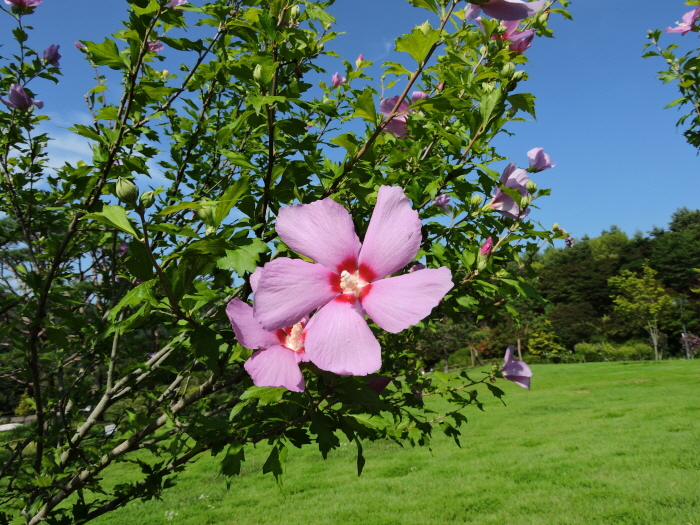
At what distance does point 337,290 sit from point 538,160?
1.53 m

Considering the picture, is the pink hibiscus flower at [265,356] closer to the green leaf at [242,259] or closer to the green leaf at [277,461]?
the green leaf at [242,259]

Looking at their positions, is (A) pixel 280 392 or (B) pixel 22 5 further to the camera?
(B) pixel 22 5

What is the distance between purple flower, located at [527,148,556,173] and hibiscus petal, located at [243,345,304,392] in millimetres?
1572

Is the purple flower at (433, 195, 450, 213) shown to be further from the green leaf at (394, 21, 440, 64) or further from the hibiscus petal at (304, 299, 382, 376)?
the hibiscus petal at (304, 299, 382, 376)

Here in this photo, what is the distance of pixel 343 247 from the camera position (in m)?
0.88

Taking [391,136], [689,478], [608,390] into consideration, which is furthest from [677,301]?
[391,136]

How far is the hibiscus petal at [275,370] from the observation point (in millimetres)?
898

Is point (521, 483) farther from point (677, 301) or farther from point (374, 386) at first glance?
point (677, 301)

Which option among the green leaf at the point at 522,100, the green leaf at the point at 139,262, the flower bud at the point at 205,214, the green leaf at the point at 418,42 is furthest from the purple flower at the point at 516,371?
the green leaf at the point at 139,262

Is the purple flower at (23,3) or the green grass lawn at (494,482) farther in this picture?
the green grass lawn at (494,482)

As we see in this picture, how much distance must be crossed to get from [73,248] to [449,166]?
2299 millimetres

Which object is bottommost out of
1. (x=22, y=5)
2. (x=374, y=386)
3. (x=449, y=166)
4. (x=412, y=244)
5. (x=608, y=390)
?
(x=608, y=390)

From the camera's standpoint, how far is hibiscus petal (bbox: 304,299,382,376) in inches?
31.2

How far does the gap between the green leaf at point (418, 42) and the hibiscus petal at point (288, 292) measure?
2.23 ft
